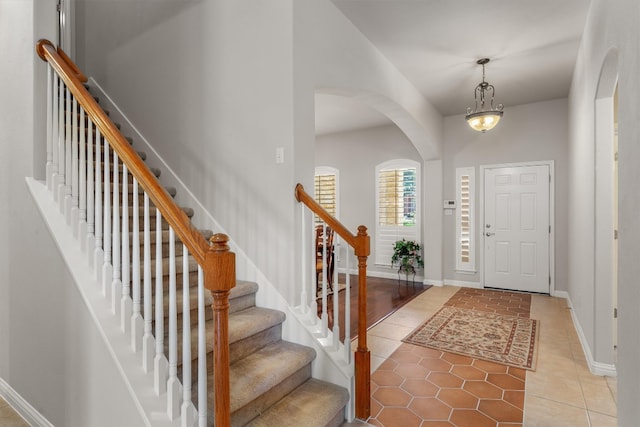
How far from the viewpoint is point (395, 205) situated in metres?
6.66

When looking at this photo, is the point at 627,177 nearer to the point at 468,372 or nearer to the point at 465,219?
the point at 468,372

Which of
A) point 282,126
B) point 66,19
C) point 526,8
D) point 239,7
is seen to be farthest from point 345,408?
point 66,19

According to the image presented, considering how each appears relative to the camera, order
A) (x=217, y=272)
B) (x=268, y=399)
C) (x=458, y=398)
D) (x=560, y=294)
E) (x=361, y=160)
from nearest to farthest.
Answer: (x=217, y=272)
(x=268, y=399)
(x=458, y=398)
(x=560, y=294)
(x=361, y=160)

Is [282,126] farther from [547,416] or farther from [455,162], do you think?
[455,162]

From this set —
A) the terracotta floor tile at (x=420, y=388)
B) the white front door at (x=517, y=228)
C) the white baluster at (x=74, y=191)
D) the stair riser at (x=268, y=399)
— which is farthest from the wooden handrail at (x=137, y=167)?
the white front door at (x=517, y=228)

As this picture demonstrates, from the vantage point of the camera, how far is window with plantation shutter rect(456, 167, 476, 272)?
5.97 metres

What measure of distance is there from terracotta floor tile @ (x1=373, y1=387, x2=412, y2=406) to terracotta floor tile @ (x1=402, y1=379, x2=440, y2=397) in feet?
0.21

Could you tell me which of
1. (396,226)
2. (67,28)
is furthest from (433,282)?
(67,28)

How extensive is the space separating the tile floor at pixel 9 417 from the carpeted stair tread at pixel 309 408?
5.13ft

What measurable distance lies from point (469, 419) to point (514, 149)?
462cm

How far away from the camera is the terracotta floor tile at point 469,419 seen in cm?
219

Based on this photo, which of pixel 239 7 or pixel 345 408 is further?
pixel 239 7

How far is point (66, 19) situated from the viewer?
13.0ft

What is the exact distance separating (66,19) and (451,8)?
411 cm
